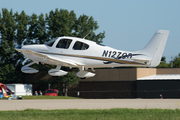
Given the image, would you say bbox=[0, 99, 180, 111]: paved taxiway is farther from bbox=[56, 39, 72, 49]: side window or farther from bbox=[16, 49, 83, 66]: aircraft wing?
bbox=[56, 39, 72, 49]: side window

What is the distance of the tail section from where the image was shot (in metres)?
21.7

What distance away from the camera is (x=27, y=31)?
5041 cm

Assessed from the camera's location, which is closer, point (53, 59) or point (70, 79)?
point (53, 59)

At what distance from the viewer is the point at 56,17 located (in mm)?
49094

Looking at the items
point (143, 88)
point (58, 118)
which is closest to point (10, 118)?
point (58, 118)

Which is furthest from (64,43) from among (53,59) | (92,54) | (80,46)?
(92,54)

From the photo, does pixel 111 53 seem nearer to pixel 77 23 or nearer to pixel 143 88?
pixel 143 88

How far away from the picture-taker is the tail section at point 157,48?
21.7 m

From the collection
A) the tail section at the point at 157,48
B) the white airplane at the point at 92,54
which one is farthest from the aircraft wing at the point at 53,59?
the tail section at the point at 157,48

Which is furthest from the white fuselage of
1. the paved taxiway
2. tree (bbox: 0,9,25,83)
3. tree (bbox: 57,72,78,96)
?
tree (bbox: 0,9,25,83)

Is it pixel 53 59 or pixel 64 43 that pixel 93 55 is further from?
pixel 53 59

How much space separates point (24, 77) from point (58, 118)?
38.6 meters

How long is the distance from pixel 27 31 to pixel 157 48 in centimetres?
3267

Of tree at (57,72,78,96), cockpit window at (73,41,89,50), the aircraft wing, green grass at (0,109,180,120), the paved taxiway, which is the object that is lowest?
tree at (57,72,78,96)
